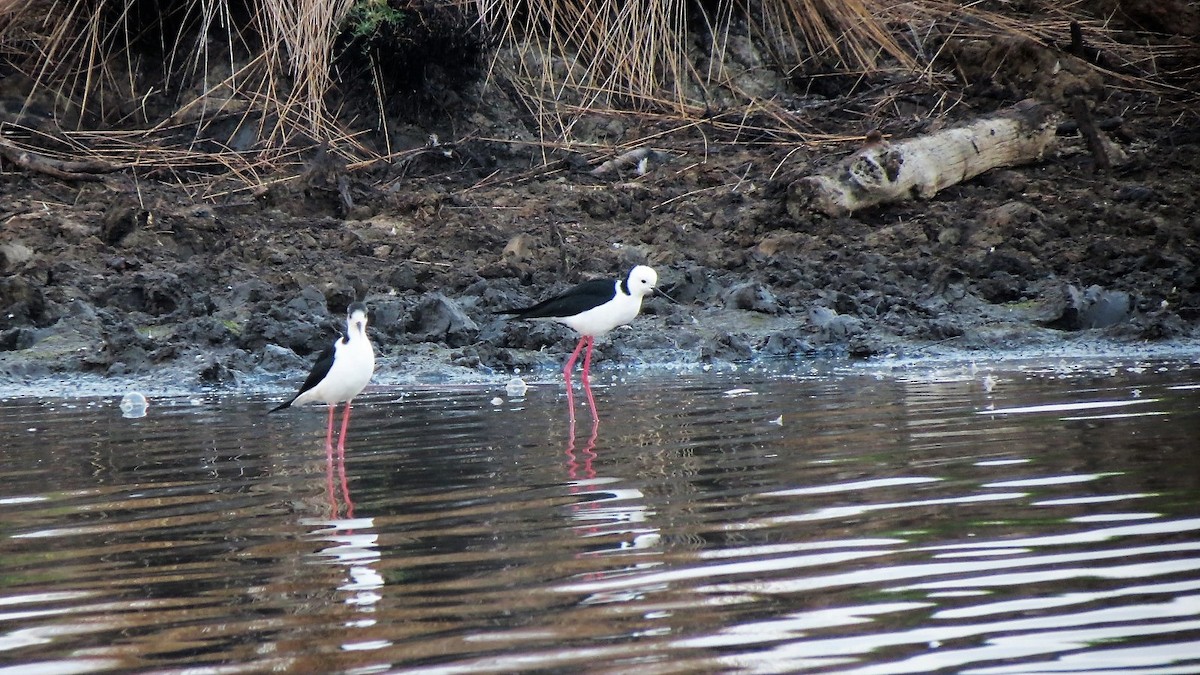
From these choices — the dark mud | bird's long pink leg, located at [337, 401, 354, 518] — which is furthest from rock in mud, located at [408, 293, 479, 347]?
bird's long pink leg, located at [337, 401, 354, 518]

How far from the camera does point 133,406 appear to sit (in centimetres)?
940

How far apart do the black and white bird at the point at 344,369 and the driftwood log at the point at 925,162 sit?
5451mm

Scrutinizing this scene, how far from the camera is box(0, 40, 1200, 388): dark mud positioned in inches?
444

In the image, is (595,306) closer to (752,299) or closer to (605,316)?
(605,316)

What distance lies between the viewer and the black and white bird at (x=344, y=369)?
8.16 m

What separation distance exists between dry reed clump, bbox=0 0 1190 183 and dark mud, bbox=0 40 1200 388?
1.84 ft

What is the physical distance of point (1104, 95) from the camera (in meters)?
14.9

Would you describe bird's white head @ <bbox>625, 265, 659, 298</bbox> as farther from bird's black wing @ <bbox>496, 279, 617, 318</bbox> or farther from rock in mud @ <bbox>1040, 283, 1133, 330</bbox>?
rock in mud @ <bbox>1040, 283, 1133, 330</bbox>

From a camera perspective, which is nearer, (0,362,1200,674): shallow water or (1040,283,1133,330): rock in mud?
(0,362,1200,674): shallow water

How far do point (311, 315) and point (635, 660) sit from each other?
819 centimetres

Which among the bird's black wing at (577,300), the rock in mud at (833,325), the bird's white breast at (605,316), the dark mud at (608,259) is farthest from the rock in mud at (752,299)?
the bird's black wing at (577,300)

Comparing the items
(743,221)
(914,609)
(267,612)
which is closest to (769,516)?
(914,609)

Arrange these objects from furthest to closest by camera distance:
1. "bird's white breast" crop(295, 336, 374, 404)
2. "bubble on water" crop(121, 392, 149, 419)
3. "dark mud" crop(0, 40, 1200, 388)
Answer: "dark mud" crop(0, 40, 1200, 388), "bubble on water" crop(121, 392, 149, 419), "bird's white breast" crop(295, 336, 374, 404)

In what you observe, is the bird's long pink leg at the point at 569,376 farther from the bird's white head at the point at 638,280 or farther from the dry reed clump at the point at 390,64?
the dry reed clump at the point at 390,64
